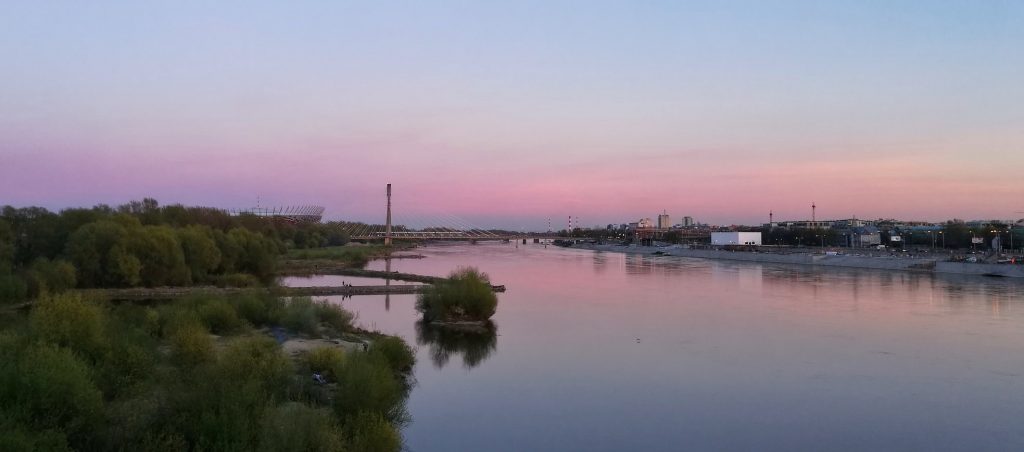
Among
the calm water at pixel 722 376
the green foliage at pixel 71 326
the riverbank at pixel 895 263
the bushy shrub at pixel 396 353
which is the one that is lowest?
the calm water at pixel 722 376

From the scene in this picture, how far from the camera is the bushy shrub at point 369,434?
6729mm

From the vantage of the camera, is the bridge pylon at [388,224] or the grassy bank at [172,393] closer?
the grassy bank at [172,393]

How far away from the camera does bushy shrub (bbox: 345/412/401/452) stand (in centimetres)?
673

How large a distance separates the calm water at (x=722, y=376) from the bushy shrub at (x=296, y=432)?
270cm

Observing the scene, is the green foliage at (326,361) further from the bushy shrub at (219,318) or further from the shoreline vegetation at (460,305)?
the shoreline vegetation at (460,305)

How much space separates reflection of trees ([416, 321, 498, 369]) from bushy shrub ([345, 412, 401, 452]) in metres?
6.23

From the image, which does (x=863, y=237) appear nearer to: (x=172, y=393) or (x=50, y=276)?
(x=50, y=276)

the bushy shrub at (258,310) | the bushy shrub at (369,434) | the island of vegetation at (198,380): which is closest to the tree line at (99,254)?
the island of vegetation at (198,380)

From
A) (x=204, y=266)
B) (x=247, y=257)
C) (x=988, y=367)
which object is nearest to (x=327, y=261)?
(x=247, y=257)

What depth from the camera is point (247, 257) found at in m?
33.6

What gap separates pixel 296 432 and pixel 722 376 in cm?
888

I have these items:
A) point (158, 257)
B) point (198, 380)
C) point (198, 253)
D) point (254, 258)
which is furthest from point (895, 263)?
point (198, 380)

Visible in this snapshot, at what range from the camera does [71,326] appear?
8438mm

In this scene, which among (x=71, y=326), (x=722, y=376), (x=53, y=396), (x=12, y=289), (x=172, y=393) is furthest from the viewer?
(x=12, y=289)
